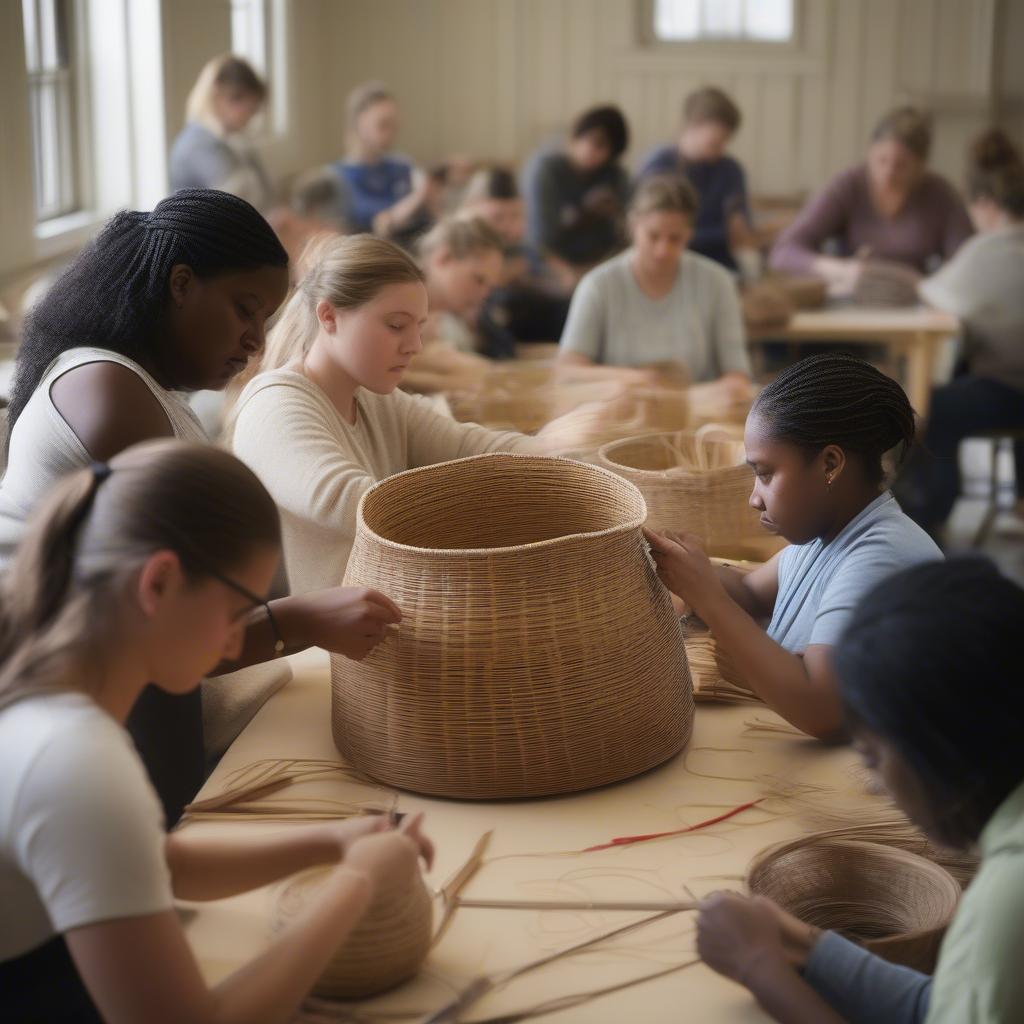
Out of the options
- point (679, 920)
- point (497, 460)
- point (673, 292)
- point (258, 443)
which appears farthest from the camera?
point (673, 292)

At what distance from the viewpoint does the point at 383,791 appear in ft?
4.83

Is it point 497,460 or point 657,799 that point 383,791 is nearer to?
point 657,799

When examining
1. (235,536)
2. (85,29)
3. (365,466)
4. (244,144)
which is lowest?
(365,466)

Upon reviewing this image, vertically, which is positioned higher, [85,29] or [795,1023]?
[85,29]

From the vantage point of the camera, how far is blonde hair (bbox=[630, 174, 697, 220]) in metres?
3.49

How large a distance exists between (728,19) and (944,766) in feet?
23.8

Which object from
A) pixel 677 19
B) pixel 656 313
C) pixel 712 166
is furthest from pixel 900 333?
pixel 677 19

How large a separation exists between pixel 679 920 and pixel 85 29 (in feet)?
16.2

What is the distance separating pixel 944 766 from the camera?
1.03m

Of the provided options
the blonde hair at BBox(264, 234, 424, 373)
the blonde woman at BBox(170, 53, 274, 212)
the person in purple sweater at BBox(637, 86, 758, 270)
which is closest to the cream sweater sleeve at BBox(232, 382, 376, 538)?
the blonde hair at BBox(264, 234, 424, 373)

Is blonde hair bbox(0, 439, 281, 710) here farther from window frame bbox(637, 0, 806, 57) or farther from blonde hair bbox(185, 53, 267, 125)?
window frame bbox(637, 0, 806, 57)

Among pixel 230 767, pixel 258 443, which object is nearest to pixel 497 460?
pixel 258 443

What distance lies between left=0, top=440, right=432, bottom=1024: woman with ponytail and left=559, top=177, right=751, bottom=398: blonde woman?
2506mm

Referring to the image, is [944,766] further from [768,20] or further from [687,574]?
[768,20]
